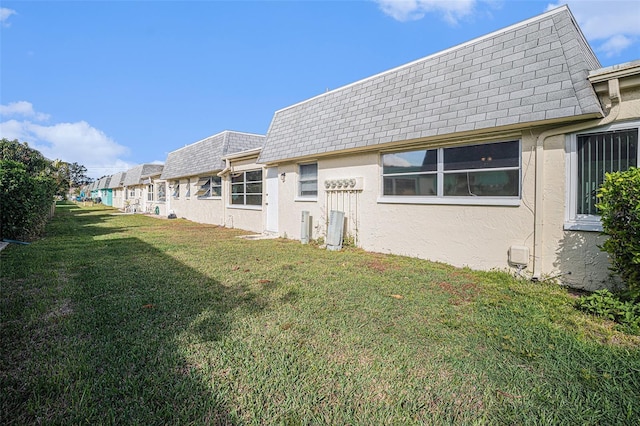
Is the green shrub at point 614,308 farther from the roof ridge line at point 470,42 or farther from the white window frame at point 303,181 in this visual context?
the white window frame at point 303,181

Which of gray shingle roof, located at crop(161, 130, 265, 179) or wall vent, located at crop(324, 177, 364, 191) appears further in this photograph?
gray shingle roof, located at crop(161, 130, 265, 179)

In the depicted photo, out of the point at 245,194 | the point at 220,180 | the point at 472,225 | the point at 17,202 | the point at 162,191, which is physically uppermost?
the point at 220,180

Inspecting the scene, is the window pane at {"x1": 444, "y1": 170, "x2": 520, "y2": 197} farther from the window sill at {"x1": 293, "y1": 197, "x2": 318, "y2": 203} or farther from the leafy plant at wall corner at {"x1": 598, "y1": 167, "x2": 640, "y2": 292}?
the window sill at {"x1": 293, "y1": 197, "x2": 318, "y2": 203}

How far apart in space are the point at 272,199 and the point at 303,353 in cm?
966

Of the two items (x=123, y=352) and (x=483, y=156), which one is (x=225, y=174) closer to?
(x=483, y=156)

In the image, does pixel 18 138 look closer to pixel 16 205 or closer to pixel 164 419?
pixel 16 205

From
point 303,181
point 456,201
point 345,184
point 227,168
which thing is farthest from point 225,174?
point 456,201

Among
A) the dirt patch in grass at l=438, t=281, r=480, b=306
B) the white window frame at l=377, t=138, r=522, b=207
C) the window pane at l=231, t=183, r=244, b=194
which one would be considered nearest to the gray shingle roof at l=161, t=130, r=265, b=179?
the window pane at l=231, t=183, r=244, b=194

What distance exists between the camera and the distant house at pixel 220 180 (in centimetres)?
1373

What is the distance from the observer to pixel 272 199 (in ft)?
39.9

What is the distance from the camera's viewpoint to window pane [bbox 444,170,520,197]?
5.90 metres

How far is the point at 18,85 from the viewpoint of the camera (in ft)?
31.9

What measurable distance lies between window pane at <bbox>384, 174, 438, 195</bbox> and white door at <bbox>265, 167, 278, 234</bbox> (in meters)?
5.17

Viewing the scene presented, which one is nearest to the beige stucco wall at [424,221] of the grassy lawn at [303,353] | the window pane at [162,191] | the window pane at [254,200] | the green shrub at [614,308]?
the grassy lawn at [303,353]
